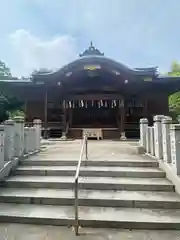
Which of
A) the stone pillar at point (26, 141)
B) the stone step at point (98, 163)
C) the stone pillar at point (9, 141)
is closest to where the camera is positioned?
the stone pillar at point (9, 141)

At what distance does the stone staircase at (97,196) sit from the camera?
11.5 feet

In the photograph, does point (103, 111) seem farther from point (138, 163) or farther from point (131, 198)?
point (131, 198)

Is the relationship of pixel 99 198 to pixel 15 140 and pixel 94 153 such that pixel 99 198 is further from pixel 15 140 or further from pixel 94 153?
pixel 94 153

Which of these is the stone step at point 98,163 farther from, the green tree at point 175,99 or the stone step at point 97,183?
the green tree at point 175,99

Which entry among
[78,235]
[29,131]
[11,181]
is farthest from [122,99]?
[78,235]

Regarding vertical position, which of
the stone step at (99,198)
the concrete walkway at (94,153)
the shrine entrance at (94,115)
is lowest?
the stone step at (99,198)

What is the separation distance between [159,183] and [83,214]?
5.93 feet

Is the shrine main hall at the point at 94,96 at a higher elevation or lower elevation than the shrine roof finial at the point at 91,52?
lower

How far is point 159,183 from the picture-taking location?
453 cm

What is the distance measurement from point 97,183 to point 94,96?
1016 centimetres

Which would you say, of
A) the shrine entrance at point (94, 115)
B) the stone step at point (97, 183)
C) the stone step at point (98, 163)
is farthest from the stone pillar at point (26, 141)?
the shrine entrance at point (94, 115)

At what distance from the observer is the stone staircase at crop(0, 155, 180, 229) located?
3500 millimetres

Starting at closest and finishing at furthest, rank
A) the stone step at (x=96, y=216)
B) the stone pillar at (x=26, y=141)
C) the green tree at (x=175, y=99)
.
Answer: the stone step at (x=96, y=216) < the stone pillar at (x=26, y=141) < the green tree at (x=175, y=99)

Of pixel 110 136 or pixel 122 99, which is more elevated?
pixel 122 99
